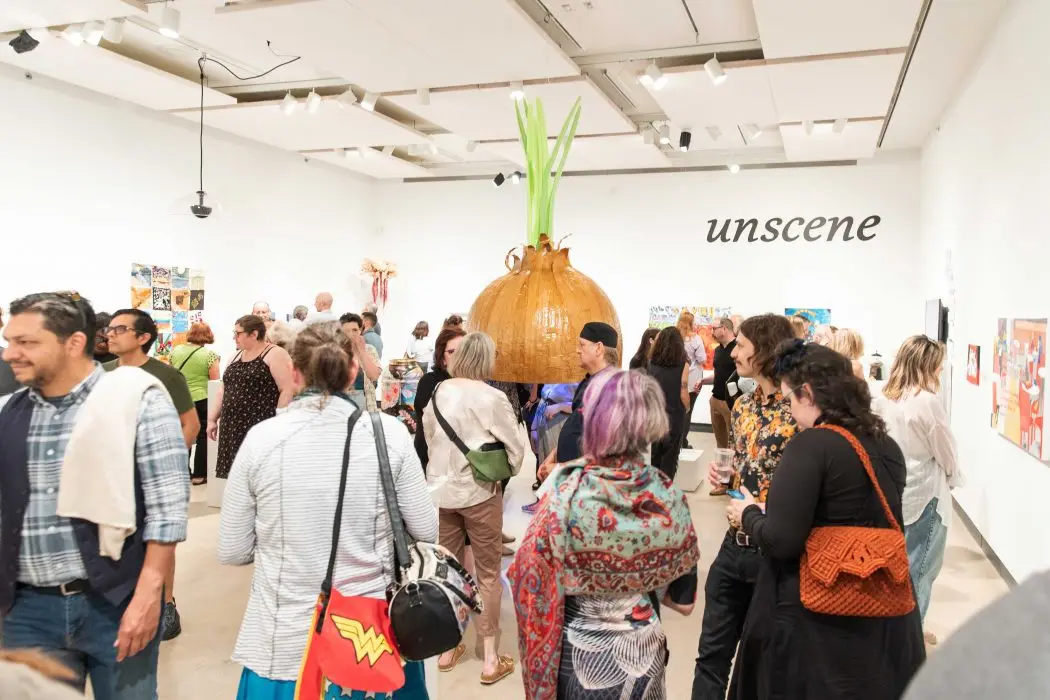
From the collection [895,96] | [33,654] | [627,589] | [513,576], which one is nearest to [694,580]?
[627,589]

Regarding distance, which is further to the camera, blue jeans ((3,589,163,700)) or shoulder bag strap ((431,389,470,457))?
shoulder bag strap ((431,389,470,457))

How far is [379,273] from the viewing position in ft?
39.0

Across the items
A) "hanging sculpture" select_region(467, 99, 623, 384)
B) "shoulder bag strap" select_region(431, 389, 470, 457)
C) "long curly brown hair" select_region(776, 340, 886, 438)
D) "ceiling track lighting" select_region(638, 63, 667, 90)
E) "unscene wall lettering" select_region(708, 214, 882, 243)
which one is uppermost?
"ceiling track lighting" select_region(638, 63, 667, 90)

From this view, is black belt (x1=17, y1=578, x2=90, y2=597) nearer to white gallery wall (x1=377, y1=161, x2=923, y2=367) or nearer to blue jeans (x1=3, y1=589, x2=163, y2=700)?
blue jeans (x1=3, y1=589, x2=163, y2=700)

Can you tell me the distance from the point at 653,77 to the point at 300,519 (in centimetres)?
538

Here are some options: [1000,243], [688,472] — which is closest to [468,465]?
[1000,243]

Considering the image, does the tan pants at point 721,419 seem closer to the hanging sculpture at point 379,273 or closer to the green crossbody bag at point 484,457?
the green crossbody bag at point 484,457

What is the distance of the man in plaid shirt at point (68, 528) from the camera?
1.82 metres

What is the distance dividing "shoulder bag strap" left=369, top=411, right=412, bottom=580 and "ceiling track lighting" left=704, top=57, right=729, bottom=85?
503cm

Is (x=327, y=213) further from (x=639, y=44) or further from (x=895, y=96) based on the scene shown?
(x=895, y=96)

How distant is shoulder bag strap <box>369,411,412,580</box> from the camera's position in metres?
1.96

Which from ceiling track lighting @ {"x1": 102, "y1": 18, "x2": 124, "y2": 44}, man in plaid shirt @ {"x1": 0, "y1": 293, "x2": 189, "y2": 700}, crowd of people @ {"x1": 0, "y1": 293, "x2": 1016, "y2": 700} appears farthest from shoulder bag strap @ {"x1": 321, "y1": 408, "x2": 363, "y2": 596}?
ceiling track lighting @ {"x1": 102, "y1": 18, "x2": 124, "y2": 44}

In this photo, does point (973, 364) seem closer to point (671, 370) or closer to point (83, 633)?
point (671, 370)

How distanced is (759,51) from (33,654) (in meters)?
7.25
